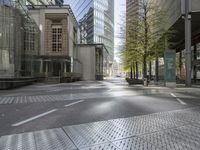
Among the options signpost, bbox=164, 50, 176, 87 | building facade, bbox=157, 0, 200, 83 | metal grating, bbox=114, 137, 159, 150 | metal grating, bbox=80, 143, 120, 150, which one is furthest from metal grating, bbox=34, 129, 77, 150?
building facade, bbox=157, 0, 200, 83

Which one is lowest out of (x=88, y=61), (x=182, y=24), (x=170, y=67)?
(x=170, y=67)

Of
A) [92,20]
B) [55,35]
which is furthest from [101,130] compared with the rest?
[92,20]

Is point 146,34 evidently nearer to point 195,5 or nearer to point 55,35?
point 195,5

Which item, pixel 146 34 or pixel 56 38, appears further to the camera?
pixel 56 38

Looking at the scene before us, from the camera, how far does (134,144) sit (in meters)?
5.66

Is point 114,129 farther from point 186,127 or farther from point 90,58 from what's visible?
point 90,58

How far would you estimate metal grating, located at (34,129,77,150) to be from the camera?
5.46m

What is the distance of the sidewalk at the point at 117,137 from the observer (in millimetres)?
5512

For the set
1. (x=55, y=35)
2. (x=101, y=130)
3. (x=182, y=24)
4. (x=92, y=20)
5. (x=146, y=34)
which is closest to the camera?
(x=101, y=130)

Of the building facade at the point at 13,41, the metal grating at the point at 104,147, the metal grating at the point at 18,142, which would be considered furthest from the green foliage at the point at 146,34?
the metal grating at the point at 104,147

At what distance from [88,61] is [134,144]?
68.8 metres

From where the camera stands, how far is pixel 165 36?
35188 mm

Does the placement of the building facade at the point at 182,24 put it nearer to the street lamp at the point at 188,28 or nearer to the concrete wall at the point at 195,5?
the concrete wall at the point at 195,5

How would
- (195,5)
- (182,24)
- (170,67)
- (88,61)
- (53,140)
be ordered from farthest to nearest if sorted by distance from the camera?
(88,61) < (182,24) < (170,67) < (195,5) < (53,140)
